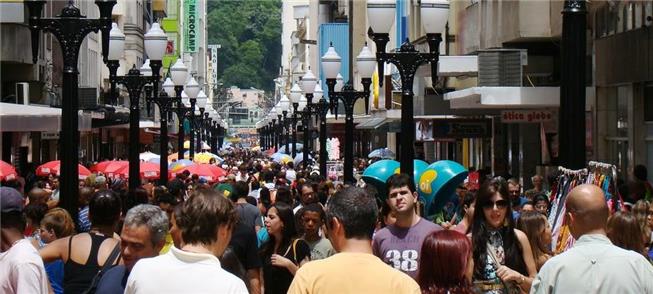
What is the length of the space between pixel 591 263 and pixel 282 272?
4.15 meters

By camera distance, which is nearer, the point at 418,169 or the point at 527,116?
the point at 418,169

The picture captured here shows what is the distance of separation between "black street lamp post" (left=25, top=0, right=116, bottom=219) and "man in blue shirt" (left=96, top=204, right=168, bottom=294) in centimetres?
655

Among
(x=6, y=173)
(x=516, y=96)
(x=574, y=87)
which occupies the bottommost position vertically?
(x=6, y=173)

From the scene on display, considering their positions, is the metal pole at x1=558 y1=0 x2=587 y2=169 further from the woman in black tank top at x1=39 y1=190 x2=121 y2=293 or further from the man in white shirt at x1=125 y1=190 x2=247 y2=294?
the man in white shirt at x1=125 y1=190 x2=247 y2=294

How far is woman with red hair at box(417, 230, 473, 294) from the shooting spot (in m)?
7.05

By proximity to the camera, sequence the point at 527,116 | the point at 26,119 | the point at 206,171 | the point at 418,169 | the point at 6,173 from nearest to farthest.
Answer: the point at 418,169
the point at 26,119
the point at 6,173
the point at 527,116
the point at 206,171

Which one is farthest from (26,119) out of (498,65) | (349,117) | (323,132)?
(323,132)

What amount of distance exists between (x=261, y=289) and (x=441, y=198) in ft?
24.4

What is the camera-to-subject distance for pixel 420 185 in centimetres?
1777

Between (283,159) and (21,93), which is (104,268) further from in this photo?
(283,159)

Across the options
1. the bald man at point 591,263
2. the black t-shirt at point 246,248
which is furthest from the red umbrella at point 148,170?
the bald man at point 591,263

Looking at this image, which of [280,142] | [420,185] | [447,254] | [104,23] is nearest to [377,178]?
[420,185]

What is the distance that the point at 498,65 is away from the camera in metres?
26.6

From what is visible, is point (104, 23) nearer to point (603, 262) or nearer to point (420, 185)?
point (420, 185)
